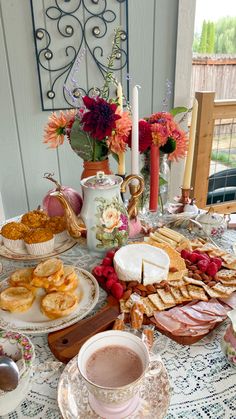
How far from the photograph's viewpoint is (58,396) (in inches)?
19.8

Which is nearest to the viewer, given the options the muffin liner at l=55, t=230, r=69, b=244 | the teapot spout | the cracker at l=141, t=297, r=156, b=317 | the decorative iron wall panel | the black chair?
the cracker at l=141, t=297, r=156, b=317

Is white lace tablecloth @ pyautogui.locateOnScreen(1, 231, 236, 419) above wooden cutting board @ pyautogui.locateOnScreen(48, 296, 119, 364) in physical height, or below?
below

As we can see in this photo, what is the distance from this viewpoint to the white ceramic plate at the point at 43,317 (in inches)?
24.7

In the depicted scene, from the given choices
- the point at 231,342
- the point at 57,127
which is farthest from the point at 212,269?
the point at 57,127

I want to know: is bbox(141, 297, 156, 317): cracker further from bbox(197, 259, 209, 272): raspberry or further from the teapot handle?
the teapot handle

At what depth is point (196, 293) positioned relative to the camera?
2.33ft

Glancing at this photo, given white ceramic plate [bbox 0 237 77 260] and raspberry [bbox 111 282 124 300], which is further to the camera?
white ceramic plate [bbox 0 237 77 260]

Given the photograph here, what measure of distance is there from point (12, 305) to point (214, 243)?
0.60m

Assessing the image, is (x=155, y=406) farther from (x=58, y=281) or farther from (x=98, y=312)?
(x=58, y=281)

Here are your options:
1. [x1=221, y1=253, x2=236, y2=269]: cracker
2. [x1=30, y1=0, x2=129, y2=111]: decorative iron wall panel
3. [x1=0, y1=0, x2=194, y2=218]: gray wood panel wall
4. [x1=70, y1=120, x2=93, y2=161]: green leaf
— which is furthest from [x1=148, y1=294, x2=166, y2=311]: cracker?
[x1=0, y1=0, x2=194, y2=218]: gray wood panel wall

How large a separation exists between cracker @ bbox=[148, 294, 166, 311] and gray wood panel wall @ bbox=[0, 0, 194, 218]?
135 centimetres

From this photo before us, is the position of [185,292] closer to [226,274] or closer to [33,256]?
[226,274]

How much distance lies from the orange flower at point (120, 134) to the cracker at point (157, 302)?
43cm

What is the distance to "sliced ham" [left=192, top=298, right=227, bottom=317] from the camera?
0.66m
